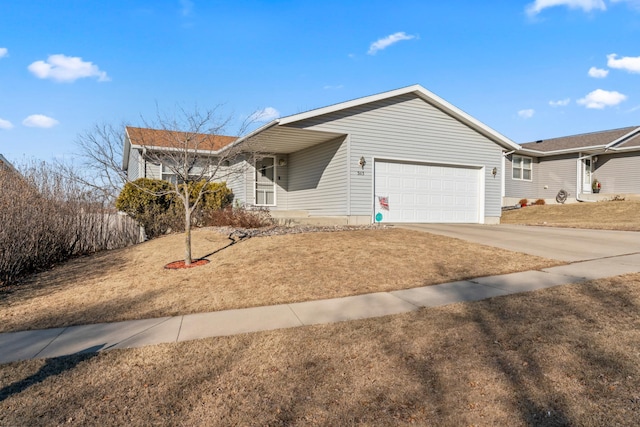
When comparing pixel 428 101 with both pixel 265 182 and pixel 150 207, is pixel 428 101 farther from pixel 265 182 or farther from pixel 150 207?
pixel 150 207

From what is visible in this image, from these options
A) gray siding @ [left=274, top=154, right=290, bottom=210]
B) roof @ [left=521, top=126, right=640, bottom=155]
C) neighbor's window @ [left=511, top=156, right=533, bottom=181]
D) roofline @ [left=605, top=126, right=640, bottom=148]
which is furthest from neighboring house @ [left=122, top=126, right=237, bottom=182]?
roofline @ [left=605, top=126, right=640, bottom=148]

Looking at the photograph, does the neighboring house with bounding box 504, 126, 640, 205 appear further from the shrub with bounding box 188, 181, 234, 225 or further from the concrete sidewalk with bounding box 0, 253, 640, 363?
the concrete sidewalk with bounding box 0, 253, 640, 363

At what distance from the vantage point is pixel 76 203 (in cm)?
1116

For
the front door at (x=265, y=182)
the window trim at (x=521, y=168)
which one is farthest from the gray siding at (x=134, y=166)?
the window trim at (x=521, y=168)

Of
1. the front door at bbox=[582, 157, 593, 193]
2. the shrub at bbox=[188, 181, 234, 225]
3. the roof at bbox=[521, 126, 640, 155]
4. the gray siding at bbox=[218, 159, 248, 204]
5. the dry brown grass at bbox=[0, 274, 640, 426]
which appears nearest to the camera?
the dry brown grass at bbox=[0, 274, 640, 426]

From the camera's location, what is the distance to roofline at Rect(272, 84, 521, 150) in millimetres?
12352

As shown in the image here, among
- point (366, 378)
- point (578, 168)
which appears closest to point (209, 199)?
point (366, 378)

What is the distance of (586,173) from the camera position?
82.1 ft

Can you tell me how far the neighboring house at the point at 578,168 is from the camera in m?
23.4

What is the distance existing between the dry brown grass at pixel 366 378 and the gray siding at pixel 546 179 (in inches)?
837

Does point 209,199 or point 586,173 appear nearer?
point 209,199

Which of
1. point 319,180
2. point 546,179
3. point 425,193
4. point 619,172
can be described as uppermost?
point 619,172

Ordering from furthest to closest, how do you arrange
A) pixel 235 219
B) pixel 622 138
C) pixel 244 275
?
pixel 622 138, pixel 235 219, pixel 244 275

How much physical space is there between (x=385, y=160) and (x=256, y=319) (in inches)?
397
